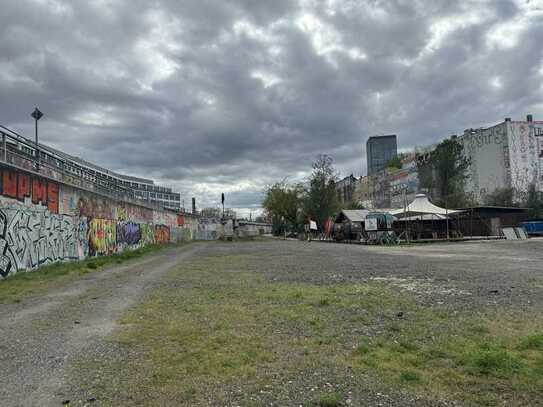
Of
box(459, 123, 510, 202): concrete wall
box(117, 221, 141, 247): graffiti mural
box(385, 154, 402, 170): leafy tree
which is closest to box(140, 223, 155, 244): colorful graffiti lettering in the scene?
box(117, 221, 141, 247): graffiti mural

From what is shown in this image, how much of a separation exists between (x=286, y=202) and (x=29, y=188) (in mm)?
65067

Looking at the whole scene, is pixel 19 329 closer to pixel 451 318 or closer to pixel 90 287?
pixel 90 287

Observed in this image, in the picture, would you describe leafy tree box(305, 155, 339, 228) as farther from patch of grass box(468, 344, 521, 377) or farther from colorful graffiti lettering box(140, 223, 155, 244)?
patch of grass box(468, 344, 521, 377)

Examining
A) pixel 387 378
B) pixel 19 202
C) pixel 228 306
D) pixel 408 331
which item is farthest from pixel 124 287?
pixel 387 378

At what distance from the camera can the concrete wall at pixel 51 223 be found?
1480 cm

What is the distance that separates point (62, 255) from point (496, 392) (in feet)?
65.7

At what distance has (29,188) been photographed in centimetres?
1656

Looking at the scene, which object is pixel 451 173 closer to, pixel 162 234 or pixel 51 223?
pixel 162 234

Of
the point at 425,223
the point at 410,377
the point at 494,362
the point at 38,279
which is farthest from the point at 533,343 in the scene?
the point at 425,223

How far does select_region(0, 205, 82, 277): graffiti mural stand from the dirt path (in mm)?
4052

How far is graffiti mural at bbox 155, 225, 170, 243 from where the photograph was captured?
45.8 metres

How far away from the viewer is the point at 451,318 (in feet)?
22.6

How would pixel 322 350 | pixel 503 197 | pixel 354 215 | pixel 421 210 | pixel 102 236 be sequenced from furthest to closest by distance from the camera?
pixel 503 197 → pixel 354 215 → pixel 421 210 → pixel 102 236 → pixel 322 350

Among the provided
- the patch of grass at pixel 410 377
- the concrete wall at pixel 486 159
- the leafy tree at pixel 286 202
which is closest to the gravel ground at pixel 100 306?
the patch of grass at pixel 410 377
